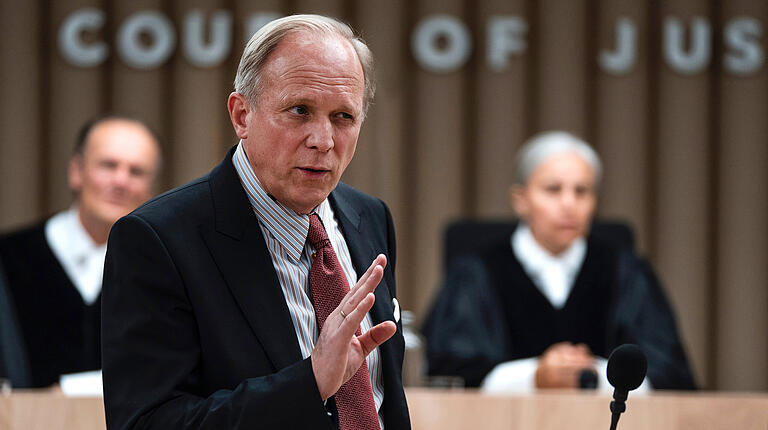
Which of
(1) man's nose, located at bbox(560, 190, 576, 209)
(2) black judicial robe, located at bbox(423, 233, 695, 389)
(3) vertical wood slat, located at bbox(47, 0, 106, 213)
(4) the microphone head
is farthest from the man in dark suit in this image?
(3) vertical wood slat, located at bbox(47, 0, 106, 213)

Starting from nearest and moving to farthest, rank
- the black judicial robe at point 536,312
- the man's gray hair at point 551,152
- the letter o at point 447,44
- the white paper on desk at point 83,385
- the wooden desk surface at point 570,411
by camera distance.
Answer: the wooden desk surface at point 570,411
the white paper on desk at point 83,385
the black judicial robe at point 536,312
the man's gray hair at point 551,152
the letter o at point 447,44

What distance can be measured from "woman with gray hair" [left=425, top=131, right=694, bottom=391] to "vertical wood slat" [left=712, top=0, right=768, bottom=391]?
0.92 metres

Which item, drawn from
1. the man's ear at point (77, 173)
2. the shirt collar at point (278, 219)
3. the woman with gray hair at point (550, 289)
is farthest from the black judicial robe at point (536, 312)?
the shirt collar at point (278, 219)

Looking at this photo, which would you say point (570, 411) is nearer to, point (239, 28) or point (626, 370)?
point (626, 370)

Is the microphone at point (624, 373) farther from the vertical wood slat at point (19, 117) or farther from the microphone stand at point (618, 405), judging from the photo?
the vertical wood slat at point (19, 117)

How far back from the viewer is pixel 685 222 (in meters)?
4.21

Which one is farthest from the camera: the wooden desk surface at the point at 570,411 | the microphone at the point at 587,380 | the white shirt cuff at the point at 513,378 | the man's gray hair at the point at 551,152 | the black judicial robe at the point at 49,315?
the man's gray hair at the point at 551,152

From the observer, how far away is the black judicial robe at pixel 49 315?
125 inches

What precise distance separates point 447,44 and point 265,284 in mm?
3041

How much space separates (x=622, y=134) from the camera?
4.21m

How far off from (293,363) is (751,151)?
3.41 m

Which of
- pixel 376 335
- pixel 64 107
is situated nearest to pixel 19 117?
pixel 64 107

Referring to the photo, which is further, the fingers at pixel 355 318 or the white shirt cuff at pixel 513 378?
the white shirt cuff at pixel 513 378

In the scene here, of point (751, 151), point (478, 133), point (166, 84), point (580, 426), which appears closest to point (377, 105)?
point (478, 133)
